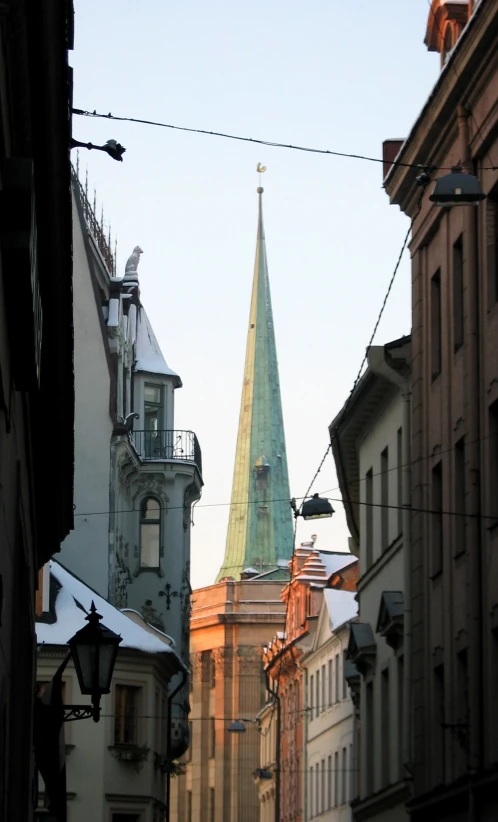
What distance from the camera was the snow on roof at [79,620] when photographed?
143 ft

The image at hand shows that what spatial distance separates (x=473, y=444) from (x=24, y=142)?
1434cm

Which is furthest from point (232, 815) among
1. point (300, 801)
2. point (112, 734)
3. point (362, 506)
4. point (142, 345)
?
point (362, 506)

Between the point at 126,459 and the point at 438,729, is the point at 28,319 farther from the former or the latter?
the point at 126,459

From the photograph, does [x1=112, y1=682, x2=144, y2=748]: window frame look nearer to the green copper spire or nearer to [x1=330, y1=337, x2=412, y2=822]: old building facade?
[x1=330, y1=337, x2=412, y2=822]: old building facade

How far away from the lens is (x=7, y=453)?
38.7 feet

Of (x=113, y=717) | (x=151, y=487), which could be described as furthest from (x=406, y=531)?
(x=151, y=487)

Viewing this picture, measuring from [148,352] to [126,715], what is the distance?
16.6m

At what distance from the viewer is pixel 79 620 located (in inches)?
1730

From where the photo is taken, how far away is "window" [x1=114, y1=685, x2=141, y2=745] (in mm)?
44750

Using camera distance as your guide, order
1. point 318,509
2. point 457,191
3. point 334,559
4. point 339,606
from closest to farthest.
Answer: point 457,191 → point 318,509 → point 339,606 → point 334,559

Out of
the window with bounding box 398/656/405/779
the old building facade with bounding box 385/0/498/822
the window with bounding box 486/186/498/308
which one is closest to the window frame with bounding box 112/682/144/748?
the window with bounding box 398/656/405/779

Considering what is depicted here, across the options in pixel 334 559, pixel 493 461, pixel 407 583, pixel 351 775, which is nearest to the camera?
pixel 493 461

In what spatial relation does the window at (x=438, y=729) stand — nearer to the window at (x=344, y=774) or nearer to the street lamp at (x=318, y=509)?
the street lamp at (x=318, y=509)

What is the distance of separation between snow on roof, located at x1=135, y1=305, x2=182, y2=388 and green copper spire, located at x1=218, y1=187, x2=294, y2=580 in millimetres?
74600
